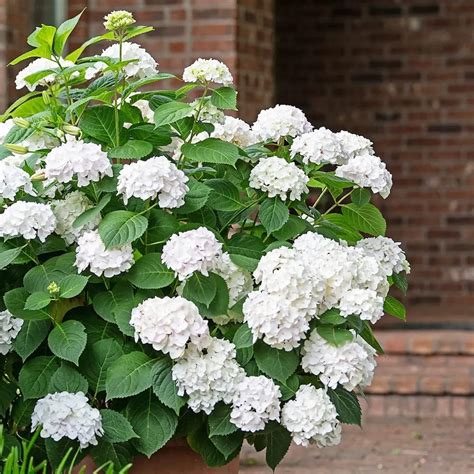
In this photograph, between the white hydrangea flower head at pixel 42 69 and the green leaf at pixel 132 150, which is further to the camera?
the white hydrangea flower head at pixel 42 69

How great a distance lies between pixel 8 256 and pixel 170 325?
1.42 ft

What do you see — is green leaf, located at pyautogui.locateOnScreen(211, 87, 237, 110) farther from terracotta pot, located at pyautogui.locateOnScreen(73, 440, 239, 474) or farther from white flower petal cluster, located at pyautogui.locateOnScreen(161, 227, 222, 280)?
terracotta pot, located at pyautogui.locateOnScreen(73, 440, 239, 474)

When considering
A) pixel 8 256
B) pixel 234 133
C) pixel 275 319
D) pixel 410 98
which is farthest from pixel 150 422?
pixel 410 98

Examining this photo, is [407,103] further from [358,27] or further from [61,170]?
[61,170]

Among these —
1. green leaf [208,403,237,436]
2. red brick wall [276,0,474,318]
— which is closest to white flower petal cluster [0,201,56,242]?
green leaf [208,403,237,436]

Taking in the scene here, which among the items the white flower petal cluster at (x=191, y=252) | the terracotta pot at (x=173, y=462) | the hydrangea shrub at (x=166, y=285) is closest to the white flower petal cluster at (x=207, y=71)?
the hydrangea shrub at (x=166, y=285)

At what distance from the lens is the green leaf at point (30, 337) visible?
2943mm

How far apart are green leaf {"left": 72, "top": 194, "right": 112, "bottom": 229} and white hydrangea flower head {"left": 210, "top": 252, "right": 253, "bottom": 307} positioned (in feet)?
1.01

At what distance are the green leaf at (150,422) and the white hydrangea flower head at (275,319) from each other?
294 millimetres

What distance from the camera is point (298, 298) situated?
2.85m

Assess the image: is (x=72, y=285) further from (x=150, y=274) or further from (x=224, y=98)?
(x=224, y=98)

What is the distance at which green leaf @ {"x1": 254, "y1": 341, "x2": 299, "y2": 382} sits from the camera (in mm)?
2896

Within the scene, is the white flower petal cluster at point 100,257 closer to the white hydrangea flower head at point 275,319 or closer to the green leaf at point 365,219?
the white hydrangea flower head at point 275,319

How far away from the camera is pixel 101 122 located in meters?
3.14
